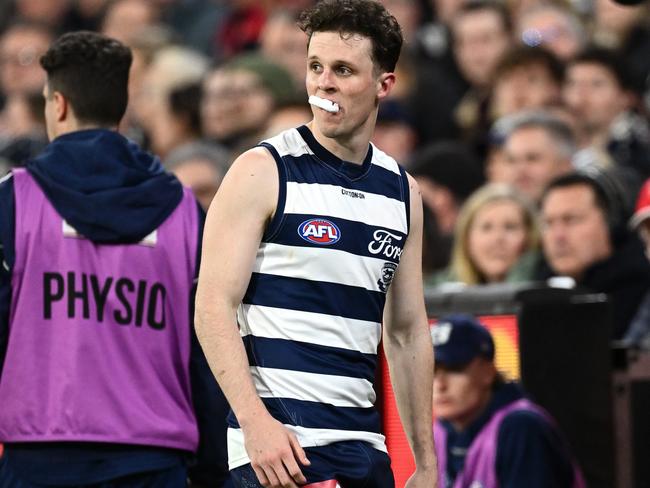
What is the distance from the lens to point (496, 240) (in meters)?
9.30

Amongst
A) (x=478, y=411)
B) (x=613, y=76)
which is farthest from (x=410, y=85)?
(x=478, y=411)

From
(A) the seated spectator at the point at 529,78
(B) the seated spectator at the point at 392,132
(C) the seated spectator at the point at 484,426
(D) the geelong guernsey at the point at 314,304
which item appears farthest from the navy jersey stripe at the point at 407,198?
(B) the seated spectator at the point at 392,132

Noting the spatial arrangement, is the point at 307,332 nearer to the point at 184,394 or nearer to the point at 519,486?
the point at 184,394

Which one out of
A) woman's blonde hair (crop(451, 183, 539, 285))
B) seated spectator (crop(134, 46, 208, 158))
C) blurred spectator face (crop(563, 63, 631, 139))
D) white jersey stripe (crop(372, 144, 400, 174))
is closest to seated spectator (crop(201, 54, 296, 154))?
seated spectator (crop(134, 46, 208, 158))

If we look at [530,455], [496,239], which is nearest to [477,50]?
[496,239]

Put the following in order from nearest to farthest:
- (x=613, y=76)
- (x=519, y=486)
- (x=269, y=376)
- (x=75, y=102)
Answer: (x=269, y=376), (x=75, y=102), (x=519, y=486), (x=613, y=76)

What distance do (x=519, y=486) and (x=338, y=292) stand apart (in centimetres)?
260

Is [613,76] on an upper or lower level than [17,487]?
upper

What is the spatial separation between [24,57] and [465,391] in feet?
26.8

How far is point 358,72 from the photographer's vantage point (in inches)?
191

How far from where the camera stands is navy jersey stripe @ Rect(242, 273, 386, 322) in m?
4.75

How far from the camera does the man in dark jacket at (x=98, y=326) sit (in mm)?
5492

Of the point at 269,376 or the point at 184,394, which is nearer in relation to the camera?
the point at 269,376

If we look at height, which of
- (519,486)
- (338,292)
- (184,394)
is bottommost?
(519,486)
